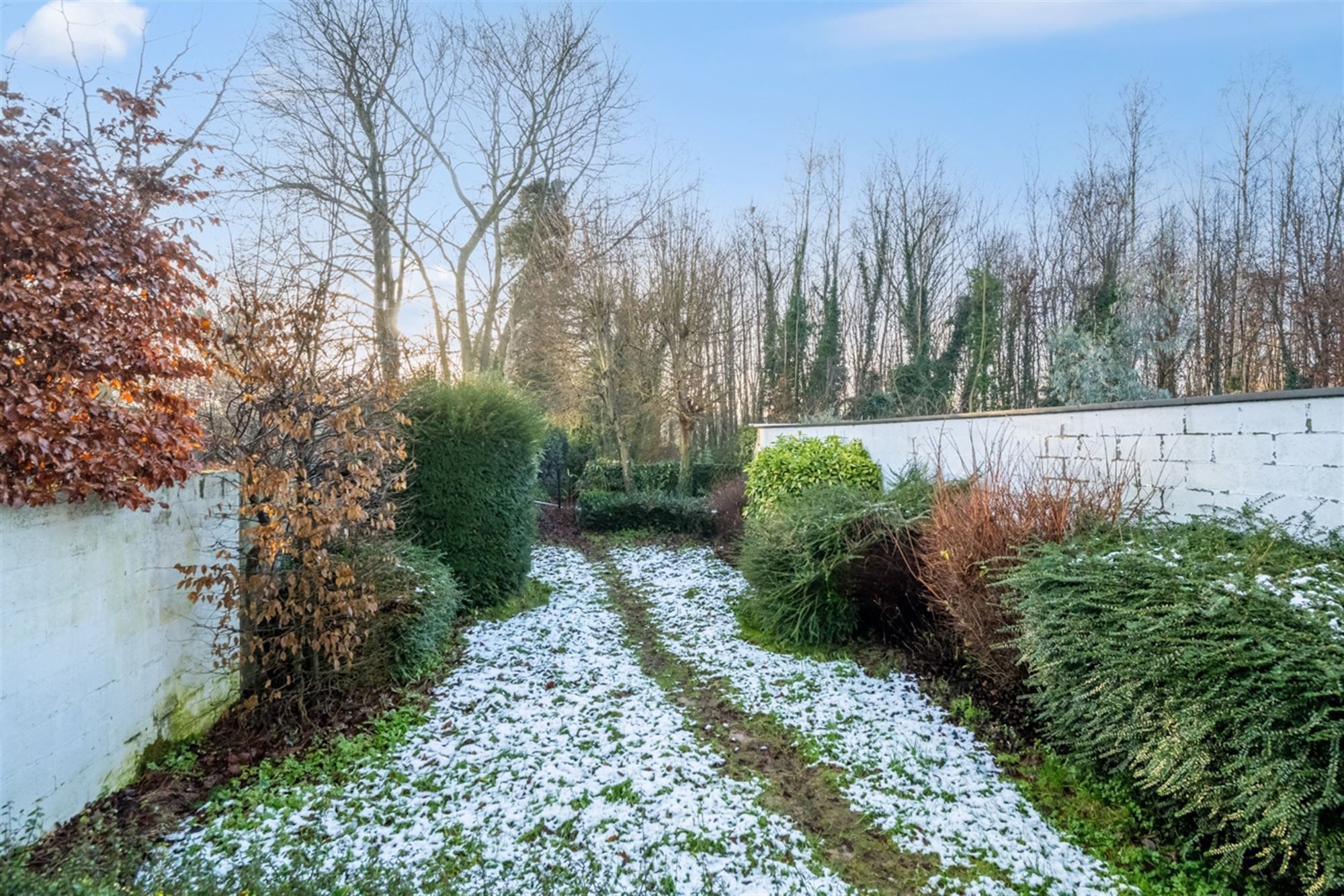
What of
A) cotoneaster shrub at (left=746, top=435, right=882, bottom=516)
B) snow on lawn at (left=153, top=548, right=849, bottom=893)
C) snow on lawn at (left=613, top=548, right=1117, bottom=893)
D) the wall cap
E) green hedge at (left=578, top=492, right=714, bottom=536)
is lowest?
snow on lawn at (left=613, top=548, right=1117, bottom=893)

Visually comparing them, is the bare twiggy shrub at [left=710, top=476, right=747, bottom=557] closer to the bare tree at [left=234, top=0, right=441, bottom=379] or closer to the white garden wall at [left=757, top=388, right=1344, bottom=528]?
the white garden wall at [left=757, top=388, right=1344, bottom=528]

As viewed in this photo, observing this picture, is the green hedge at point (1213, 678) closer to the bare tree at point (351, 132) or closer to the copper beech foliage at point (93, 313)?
the copper beech foliage at point (93, 313)

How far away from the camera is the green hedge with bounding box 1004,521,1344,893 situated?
2.16 m

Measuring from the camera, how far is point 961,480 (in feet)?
19.6

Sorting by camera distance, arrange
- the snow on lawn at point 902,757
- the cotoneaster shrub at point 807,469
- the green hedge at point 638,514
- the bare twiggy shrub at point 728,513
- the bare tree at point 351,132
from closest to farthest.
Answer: the snow on lawn at point 902,757
the cotoneaster shrub at point 807,469
the bare twiggy shrub at point 728,513
the green hedge at point 638,514
the bare tree at point 351,132

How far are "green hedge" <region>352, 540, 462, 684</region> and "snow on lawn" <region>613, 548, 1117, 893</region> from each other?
2088 mm

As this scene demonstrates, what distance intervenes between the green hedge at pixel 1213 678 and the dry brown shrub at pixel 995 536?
1.38 feet

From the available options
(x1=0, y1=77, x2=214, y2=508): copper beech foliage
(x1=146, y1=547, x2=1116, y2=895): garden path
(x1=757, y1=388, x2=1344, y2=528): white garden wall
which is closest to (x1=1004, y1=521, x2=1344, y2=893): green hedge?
(x1=757, y1=388, x2=1344, y2=528): white garden wall

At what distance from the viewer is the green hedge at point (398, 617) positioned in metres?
4.56

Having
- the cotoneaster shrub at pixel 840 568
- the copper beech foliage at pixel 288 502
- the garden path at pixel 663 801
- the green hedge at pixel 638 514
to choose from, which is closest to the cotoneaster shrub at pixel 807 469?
the cotoneaster shrub at pixel 840 568

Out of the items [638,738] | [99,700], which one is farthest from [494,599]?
[99,700]

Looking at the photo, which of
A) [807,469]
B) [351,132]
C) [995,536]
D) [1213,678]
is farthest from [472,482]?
[351,132]

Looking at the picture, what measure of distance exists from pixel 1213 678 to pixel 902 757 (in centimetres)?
178

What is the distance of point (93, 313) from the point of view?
10.2 ft
